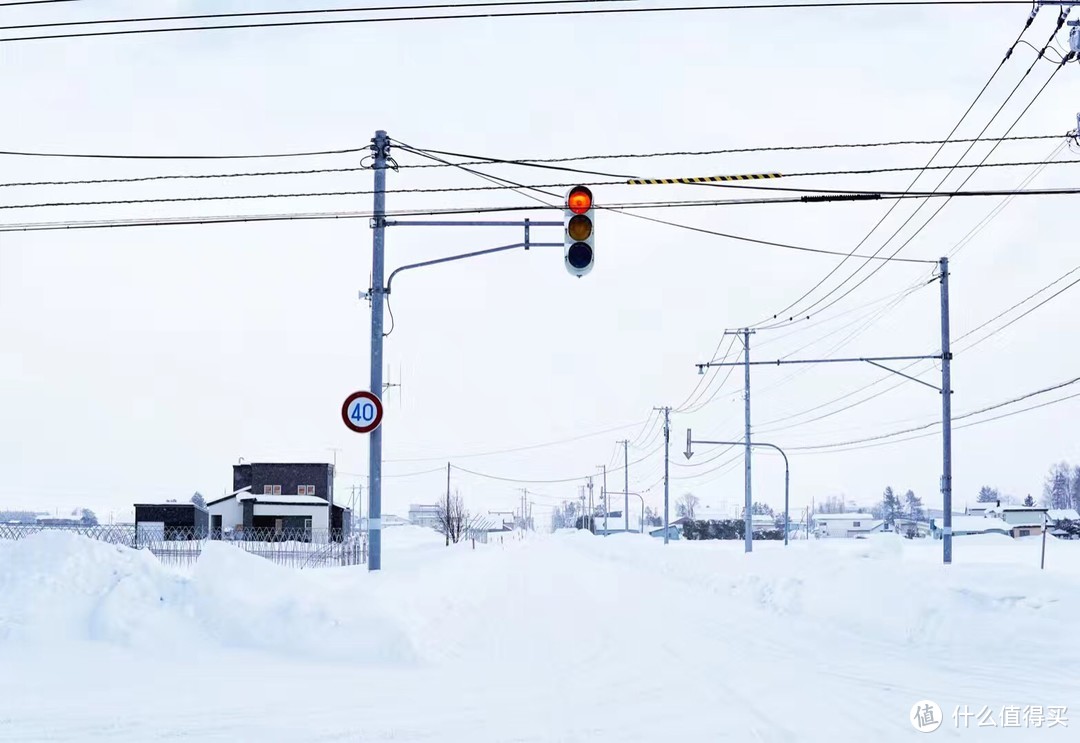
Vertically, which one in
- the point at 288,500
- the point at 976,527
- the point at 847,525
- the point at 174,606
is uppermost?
the point at 174,606

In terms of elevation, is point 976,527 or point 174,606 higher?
point 174,606

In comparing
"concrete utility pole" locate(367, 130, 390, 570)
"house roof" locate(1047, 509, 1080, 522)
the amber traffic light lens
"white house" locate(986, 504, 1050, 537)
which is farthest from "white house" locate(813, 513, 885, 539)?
the amber traffic light lens

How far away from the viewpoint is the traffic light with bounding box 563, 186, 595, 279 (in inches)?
534

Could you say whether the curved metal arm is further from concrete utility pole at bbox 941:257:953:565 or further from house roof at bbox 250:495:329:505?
house roof at bbox 250:495:329:505

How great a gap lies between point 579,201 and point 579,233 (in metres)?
0.44

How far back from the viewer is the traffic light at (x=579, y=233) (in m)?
13.6

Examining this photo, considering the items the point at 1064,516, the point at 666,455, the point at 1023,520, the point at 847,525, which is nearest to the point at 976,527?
the point at 1023,520

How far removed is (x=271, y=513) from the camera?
79125mm

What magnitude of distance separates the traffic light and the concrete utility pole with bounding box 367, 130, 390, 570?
4.60m

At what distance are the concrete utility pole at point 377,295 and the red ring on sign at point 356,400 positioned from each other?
639mm

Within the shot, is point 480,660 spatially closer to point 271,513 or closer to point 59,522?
point 271,513

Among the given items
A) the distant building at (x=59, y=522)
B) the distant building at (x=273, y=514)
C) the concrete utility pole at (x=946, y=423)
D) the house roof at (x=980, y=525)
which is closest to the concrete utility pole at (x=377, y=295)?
the concrete utility pole at (x=946, y=423)

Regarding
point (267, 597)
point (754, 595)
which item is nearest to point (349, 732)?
point (267, 597)

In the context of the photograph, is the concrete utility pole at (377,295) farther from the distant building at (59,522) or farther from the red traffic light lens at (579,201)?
the distant building at (59,522)
